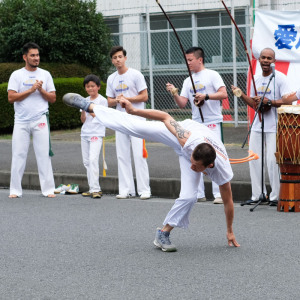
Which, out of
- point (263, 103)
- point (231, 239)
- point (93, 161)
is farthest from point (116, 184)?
point (231, 239)

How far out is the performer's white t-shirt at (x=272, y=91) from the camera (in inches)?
368

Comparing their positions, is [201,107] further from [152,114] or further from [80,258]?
[80,258]

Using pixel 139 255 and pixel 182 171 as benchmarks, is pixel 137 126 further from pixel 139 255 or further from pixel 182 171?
pixel 139 255

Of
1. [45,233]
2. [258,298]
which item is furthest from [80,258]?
[258,298]

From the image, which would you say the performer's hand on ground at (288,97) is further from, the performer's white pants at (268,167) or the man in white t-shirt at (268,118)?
the performer's white pants at (268,167)

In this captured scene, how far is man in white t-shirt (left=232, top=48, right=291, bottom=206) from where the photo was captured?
930cm

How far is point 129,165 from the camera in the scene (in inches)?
409

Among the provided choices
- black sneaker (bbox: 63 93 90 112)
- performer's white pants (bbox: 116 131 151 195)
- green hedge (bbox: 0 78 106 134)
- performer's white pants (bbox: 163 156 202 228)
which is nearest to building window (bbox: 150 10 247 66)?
green hedge (bbox: 0 78 106 134)

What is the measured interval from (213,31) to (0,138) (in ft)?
20.4

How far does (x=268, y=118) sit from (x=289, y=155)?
0.64 m

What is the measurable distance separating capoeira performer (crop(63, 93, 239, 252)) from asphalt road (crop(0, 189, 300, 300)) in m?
0.27

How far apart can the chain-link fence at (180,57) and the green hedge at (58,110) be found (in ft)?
5.52

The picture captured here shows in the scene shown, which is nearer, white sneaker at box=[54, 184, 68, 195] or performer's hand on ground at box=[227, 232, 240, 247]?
performer's hand on ground at box=[227, 232, 240, 247]

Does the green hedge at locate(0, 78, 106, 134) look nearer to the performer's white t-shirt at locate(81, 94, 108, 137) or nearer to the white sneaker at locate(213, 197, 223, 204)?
the performer's white t-shirt at locate(81, 94, 108, 137)
